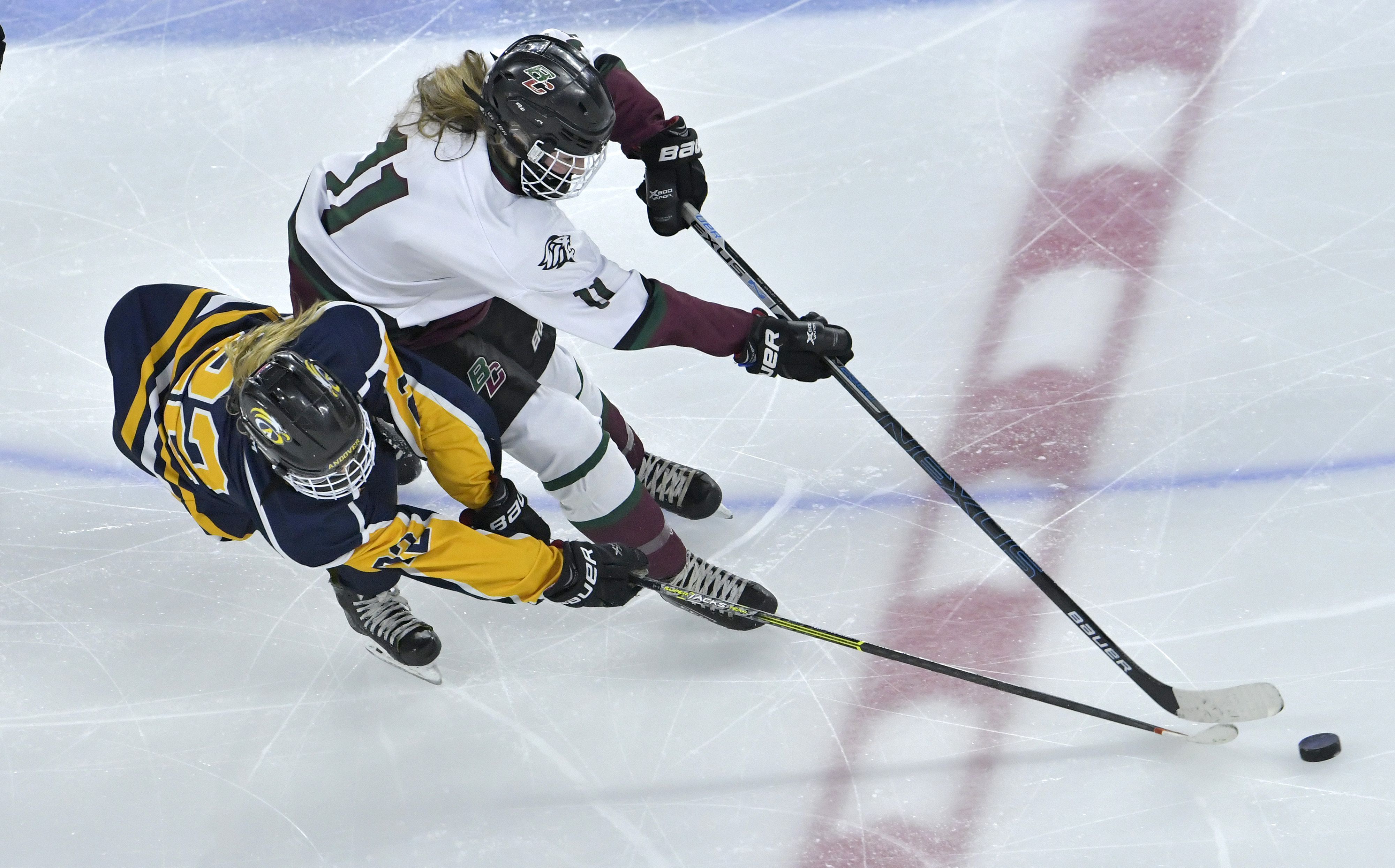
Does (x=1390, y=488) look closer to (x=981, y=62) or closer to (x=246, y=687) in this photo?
(x=981, y=62)

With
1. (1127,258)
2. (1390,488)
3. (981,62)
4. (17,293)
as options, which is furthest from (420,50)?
(1390,488)

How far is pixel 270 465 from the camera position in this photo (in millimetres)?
2350

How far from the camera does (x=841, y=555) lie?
3070mm

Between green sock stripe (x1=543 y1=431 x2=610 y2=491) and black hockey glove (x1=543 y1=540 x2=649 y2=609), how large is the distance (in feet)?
0.62

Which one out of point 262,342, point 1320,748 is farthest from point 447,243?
point 1320,748

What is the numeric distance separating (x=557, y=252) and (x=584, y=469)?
1.66 feet

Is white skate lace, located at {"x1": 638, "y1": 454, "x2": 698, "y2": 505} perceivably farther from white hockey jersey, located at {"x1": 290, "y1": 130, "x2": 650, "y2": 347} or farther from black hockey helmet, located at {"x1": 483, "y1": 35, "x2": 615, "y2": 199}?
black hockey helmet, located at {"x1": 483, "y1": 35, "x2": 615, "y2": 199}

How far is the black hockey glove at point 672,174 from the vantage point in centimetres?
305

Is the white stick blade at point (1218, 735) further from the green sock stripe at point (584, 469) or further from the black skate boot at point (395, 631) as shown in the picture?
the black skate boot at point (395, 631)

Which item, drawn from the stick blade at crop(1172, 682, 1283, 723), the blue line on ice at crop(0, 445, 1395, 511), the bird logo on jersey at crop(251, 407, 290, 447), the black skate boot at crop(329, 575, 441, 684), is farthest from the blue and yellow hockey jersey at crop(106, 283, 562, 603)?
the stick blade at crop(1172, 682, 1283, 723)

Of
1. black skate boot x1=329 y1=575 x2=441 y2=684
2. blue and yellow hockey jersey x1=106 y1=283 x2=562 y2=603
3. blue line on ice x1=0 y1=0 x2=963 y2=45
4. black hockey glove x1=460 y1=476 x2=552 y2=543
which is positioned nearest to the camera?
blue and yellow hockey jersey x1=106 y1=283 x2=562 y2=603

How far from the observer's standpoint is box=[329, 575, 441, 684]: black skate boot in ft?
9.43

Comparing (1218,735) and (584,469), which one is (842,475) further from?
(1218,735)

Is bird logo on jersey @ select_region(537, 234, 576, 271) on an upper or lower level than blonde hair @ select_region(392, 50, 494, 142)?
lower
